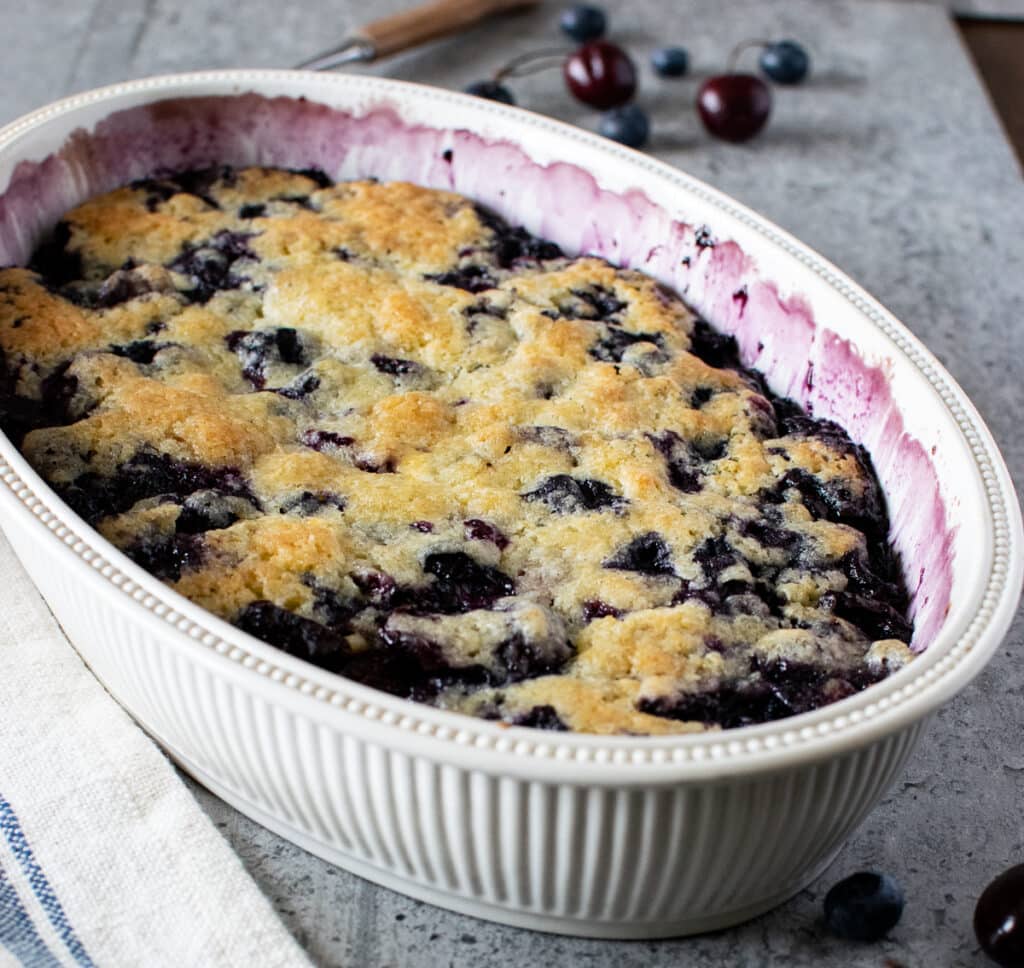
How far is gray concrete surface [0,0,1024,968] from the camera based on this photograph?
1.46 metres

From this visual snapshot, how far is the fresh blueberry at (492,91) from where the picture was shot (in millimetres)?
2959

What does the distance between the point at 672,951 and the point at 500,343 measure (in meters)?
0.89

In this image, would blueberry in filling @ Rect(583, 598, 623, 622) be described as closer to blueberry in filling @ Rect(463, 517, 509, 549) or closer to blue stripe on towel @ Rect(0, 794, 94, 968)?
blueberry in filling @ Rect(463, 517, 509, 549)

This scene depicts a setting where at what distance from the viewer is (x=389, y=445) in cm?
175

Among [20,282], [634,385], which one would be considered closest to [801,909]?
[634,385]

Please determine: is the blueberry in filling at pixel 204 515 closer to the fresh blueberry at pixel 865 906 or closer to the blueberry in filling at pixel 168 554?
the blueberry in filling at pixel 168 554

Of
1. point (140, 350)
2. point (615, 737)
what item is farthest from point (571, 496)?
point (140, 350)

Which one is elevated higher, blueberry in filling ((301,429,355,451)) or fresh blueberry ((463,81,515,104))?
blueberry in filling ((301,429,355,451))

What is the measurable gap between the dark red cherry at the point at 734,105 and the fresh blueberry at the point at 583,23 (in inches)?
18.0

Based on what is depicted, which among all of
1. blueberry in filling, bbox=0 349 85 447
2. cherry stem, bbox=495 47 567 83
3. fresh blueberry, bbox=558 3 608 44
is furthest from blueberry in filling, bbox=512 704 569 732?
fresh blueberry, bbox=558 3 608 44

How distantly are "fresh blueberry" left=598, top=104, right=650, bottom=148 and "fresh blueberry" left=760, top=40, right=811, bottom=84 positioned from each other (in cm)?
47

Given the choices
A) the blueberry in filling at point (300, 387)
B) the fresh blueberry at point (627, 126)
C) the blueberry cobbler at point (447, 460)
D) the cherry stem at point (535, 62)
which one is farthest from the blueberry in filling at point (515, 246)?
the cherry stem at point (535, 62)

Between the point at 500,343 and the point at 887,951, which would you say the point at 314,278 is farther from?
the point at 887,951

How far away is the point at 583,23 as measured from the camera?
3.39 metres
